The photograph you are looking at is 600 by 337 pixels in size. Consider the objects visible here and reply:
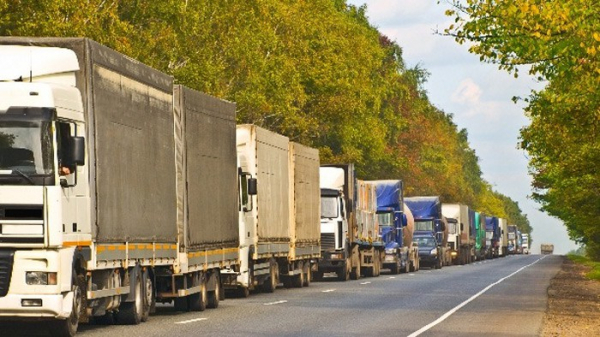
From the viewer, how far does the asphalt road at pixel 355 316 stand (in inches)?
867

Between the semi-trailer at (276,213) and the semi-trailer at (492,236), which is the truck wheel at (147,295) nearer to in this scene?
the semi-trailer at (276,213)

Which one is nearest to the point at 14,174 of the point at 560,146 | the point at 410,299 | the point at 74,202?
the point at 74,202

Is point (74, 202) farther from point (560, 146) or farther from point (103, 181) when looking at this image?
point (560, 146)

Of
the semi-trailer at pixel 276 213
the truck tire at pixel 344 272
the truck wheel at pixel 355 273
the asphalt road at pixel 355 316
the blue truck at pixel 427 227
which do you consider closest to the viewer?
the asphalt road at pixel 355 316

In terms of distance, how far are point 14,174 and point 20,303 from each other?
1.59m

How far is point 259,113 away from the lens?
68562 mm

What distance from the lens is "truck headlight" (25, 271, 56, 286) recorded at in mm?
18344

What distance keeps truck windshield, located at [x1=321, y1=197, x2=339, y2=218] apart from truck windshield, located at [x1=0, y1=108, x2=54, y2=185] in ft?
97.0

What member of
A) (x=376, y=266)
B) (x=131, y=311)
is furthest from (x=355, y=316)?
(x=376, y=266)

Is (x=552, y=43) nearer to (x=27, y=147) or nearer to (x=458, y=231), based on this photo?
(x=27, y=147)

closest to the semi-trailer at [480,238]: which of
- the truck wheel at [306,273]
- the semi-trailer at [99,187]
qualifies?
the truck wheel at [306,273]

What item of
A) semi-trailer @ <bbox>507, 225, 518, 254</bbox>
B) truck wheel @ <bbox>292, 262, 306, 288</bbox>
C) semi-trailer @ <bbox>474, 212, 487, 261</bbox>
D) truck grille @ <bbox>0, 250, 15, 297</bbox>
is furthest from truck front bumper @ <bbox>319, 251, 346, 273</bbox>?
semi-trailer @ <bbox>507, 225, 518, 254</bbox>

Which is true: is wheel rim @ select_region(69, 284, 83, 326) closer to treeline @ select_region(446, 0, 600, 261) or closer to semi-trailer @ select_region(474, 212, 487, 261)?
treeline @ select_region(446, 0, 600, 261)

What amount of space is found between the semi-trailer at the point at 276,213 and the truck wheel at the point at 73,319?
41.5 feet
